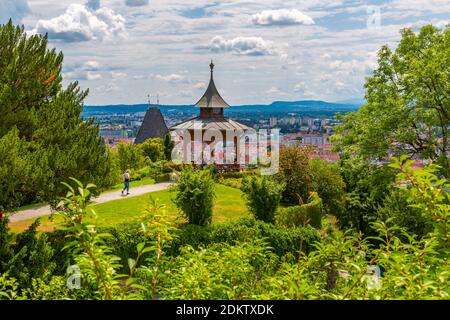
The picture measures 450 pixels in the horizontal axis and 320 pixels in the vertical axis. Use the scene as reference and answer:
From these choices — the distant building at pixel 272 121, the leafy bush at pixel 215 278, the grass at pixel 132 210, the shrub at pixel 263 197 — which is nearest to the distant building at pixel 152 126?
the distant building at pixel 272 121

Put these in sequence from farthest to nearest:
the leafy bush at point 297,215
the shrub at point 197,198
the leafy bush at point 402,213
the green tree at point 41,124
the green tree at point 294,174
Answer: the green tree at point 294,174, the leafy bush at point 297,215, the leafy bush at point 402,213, the shrub at point 197,198, the green tree at point 41,124

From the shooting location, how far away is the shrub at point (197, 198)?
584 inches

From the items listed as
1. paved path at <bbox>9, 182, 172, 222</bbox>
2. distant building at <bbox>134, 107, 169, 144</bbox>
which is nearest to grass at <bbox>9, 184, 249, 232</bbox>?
paved path at <bbox>9, 182, 172, 222</bbox>

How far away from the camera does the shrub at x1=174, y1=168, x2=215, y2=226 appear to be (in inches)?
584

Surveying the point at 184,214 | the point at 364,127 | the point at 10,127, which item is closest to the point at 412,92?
the point at 364,127

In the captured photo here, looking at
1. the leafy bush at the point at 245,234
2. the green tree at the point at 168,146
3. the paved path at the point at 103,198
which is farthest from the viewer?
the green tree at the point at 168,146

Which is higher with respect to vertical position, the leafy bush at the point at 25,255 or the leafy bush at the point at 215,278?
the leafy bush at the point at 215,278

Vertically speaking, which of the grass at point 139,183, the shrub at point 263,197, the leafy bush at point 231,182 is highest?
the shrub at point 263,197

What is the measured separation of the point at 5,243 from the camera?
1039 centimetres

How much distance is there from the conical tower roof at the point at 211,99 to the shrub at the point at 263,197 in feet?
69.5

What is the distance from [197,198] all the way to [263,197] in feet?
8.41

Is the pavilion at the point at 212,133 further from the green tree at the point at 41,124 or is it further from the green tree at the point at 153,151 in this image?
the green tree at the point at 41,124

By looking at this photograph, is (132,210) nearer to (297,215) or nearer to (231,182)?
(297,215)
